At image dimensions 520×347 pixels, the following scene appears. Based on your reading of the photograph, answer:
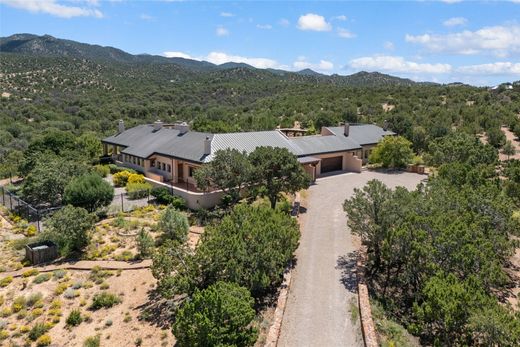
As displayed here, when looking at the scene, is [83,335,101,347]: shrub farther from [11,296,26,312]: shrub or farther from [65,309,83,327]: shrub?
[11,296,26,312]: shrub

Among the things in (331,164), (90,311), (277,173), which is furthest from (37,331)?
(331,164)

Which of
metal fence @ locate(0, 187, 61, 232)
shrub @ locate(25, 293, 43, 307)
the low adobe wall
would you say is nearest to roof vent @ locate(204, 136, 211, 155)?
the low adobe wall

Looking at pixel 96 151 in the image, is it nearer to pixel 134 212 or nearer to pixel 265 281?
pixel 134 212

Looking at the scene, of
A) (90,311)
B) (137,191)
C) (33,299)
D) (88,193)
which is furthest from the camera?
(137,191)

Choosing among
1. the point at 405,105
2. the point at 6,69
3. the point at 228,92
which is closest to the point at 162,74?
the point at 228,92

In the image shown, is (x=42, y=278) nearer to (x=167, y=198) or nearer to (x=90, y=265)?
(x=90, y=265)

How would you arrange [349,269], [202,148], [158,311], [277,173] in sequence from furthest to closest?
[202,148] → [277,173] → [349,269] → [158,311]

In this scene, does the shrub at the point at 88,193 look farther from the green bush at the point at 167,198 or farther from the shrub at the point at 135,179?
the shrub at the point at 135,179
